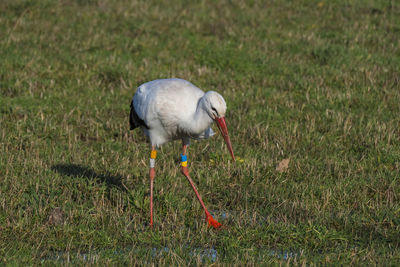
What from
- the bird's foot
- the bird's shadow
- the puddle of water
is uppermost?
the puddle of water

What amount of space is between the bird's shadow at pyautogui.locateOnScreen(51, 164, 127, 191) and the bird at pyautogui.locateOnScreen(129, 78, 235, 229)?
62cm

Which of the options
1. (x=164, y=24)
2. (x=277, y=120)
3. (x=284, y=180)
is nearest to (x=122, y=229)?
(x=284, y=180)

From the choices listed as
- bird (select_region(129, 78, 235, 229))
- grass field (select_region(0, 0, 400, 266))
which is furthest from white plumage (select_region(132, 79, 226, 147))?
grass field (select_region(0, 0, 400, 266))

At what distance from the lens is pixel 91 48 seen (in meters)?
12.0

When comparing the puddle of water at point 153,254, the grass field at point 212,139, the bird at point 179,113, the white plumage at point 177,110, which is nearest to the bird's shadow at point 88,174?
the grass field at point 212,139

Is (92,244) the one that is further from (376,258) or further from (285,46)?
(285,46)

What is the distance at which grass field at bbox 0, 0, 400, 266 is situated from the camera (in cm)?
559

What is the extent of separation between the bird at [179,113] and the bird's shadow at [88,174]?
618 mm

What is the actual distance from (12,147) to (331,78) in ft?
18.0

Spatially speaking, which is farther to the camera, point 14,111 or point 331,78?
point 331,78

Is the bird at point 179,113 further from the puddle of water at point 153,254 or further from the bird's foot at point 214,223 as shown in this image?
the puddle of water at point 153,254

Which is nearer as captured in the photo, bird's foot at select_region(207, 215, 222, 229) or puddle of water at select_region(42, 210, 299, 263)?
puddle of water at select_region(42, 210, 299, 263)

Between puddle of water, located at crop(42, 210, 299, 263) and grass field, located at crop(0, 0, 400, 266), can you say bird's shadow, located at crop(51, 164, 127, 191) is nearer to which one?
grass field, located at crop(0, 0, 400, 266)

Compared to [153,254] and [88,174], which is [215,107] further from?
[88,174]
